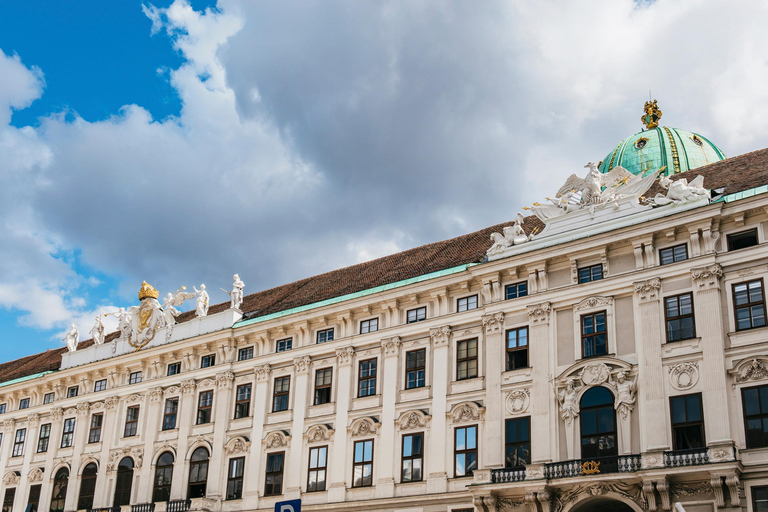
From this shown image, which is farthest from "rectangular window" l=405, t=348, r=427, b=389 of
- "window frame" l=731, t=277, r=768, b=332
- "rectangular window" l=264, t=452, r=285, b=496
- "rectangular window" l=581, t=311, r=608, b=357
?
"window frame" l=731, t=277, r=768, b=332

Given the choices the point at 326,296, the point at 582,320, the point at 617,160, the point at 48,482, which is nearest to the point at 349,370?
the point at 326,296

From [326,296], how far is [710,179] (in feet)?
63.3

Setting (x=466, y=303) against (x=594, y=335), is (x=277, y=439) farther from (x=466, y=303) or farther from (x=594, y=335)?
(x=594, y=335)

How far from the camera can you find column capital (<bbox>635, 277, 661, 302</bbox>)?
35375 millimetres

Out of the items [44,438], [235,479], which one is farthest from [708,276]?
[44,438]

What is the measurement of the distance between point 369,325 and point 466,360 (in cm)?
580

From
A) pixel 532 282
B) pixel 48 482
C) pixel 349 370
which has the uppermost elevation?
pixel 532 282

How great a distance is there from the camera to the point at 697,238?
3488 cm

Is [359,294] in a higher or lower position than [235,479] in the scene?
higher

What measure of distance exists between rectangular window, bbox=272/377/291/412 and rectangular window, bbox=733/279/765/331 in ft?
69.8

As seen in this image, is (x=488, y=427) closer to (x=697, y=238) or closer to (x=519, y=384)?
(x=519, y=384)

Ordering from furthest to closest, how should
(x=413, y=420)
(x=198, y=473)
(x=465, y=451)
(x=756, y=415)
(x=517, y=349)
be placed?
1. (x=198, y=473)
2. (x=413, y=420)
3. (x=517, y=349)
4. (x=465, y=451)
5. (x=756, y=415)

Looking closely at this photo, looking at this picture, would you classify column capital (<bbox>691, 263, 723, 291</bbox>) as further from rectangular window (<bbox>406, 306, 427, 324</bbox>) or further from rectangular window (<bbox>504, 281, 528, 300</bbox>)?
rectangular window (<bbox>406, 306, 427, 324</bbox>)

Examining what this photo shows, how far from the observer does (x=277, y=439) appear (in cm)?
4378
